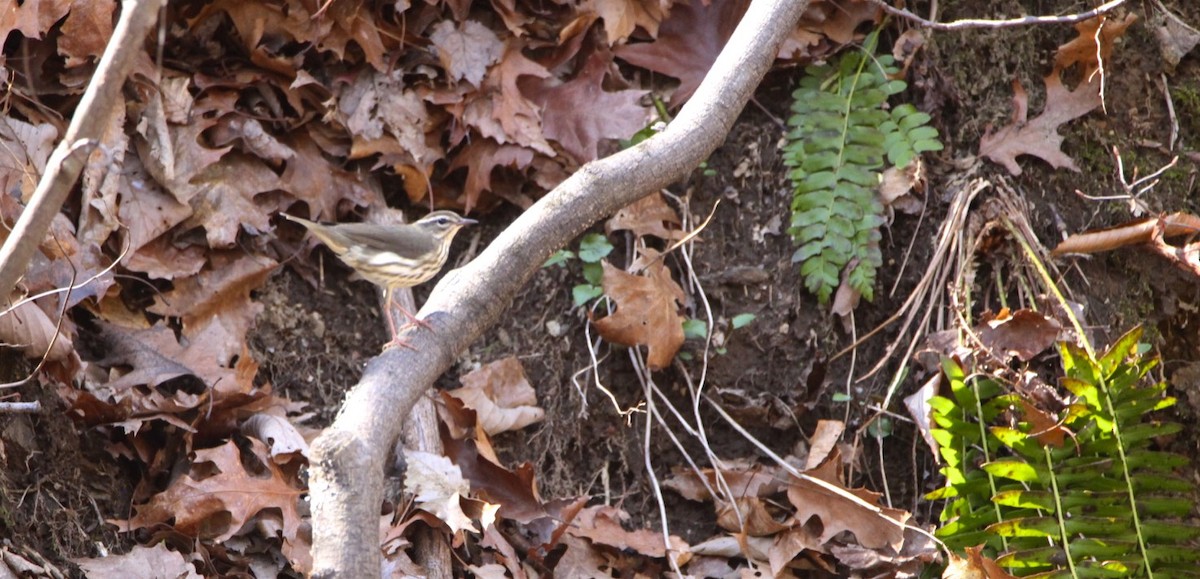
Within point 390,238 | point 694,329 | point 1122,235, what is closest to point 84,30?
point 390,238

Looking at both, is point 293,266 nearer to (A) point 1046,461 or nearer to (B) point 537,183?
(B) point 537,183

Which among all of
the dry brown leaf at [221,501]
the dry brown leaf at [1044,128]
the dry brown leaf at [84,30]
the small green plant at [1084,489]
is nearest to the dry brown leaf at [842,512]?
the small green plant at [1084,489]

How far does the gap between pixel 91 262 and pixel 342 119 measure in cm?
131

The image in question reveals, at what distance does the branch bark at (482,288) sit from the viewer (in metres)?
2.88

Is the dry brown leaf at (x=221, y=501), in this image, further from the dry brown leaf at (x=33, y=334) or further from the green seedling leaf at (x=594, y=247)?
the green seedling leaf at (x=594, y=247)

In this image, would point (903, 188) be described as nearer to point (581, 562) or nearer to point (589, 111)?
point (589, 111)

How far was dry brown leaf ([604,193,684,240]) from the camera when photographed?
16.9 ft

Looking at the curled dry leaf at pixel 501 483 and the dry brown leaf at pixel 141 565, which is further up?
the dry brown leaf at pixel 141 565

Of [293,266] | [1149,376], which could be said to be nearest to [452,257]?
[293,266]

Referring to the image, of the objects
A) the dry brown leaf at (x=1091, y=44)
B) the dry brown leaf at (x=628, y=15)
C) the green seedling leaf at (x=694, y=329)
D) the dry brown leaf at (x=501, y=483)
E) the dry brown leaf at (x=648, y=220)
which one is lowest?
the dry brown leaf at (x=501, y=483)

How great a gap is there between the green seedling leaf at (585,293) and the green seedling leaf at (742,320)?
62 cm

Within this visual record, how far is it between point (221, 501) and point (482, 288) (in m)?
1.18

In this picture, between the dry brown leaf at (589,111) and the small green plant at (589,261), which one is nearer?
the small green plant at (589,261)

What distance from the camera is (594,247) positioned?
517 cm
